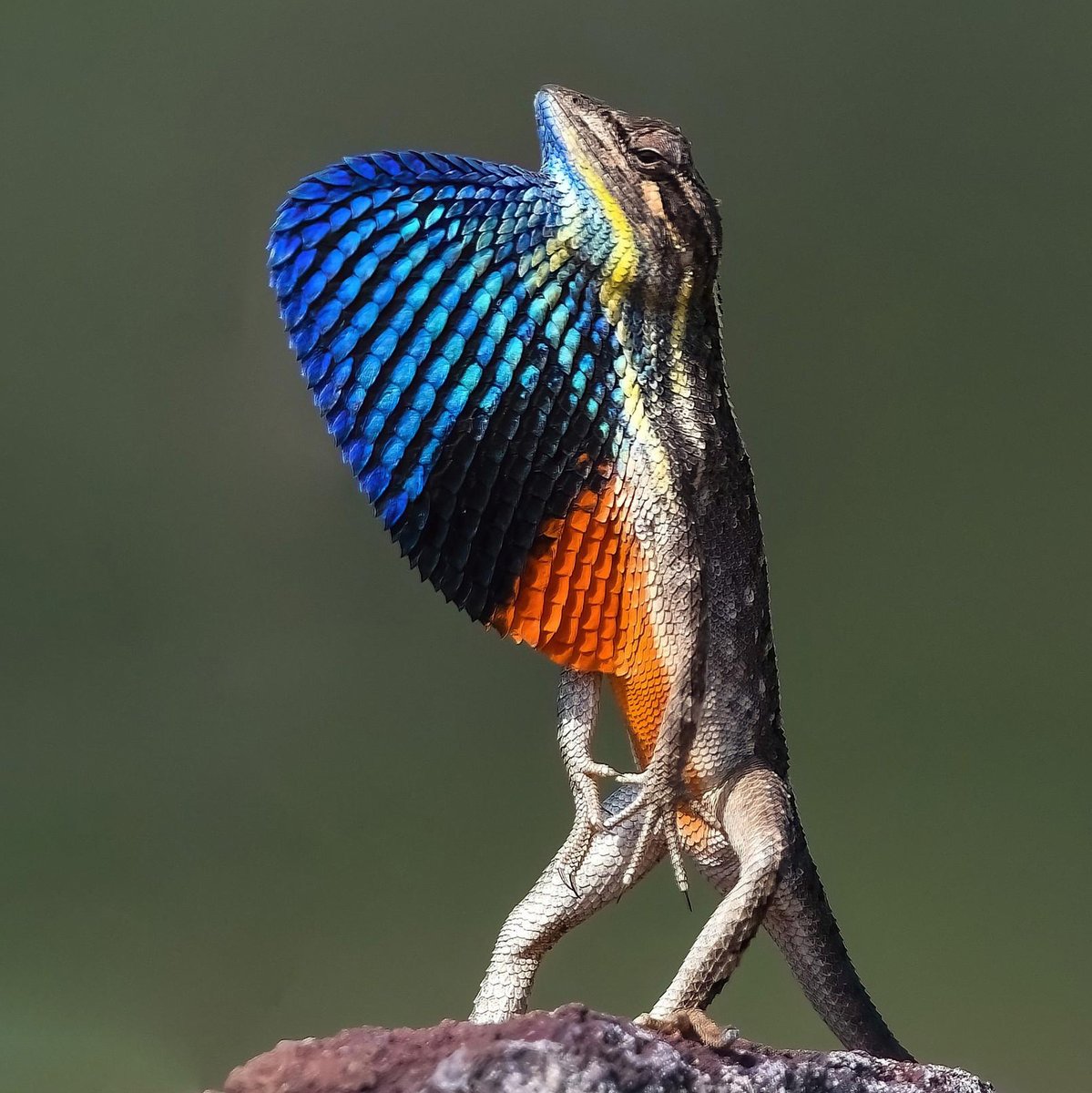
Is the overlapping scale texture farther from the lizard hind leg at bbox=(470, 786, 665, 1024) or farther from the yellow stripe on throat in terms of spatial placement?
the lizard hind leg at bbox=(470, 786, 665, 1024)

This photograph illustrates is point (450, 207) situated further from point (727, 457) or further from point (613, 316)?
point (727, 457)

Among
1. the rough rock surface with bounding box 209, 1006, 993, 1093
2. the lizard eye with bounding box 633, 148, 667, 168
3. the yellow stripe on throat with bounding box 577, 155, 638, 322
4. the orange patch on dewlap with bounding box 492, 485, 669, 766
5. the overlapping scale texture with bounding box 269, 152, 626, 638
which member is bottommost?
the rough rock surface with bounding box 209, 1006, 993, 1093

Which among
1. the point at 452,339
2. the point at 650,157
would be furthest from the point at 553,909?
the point at 650,157

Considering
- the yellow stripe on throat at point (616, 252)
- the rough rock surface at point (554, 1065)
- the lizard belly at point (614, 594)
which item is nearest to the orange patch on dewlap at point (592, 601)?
the lizard belly at point (614, 594)

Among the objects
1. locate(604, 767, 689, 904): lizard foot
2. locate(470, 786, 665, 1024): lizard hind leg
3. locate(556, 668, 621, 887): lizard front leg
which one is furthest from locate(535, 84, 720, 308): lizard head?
locate(470, 786, 665, 1024): lizard hind leg

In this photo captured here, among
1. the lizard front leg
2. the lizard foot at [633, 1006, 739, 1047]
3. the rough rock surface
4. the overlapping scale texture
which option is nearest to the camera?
the rough rock surface

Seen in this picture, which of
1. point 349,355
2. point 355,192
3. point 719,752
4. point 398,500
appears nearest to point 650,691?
point 719,752
